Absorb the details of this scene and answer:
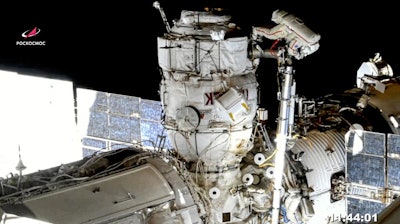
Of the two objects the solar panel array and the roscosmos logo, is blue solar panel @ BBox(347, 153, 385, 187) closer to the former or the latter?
the solar panel array

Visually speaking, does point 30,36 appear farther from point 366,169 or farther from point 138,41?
point 366,169

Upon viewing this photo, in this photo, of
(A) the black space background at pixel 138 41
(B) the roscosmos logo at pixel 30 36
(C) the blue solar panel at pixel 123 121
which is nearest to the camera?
(C) the blue solar panel at pixel 123 121

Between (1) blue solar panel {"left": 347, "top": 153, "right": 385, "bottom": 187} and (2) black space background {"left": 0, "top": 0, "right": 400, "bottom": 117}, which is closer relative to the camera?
(1) blue solar panel {"left": 347, "top": 153, "right": 385, "bottom": 187}

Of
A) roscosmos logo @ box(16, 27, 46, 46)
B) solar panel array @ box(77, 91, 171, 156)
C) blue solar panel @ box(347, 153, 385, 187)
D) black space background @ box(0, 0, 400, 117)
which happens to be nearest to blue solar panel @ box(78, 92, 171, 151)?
solar panel array @ box(77, 91, 171, 156)

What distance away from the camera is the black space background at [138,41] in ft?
50.2

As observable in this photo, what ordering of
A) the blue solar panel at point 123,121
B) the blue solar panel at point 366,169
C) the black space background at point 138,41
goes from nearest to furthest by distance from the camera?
the blue solar panel at point 366,169 < the blue solar panel at point 123,121 < the black space background at point 138,41

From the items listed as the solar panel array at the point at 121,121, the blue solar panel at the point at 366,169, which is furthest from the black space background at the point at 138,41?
the blue solar panel at the point at 366,169

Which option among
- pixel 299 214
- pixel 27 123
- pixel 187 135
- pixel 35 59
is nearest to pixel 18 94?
pixel 27 123

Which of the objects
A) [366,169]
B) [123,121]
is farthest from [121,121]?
[366,169]

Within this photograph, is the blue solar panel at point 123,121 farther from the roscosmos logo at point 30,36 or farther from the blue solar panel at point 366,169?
the roscosmos logo at point 30,36

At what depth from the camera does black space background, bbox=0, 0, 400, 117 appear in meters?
15.3

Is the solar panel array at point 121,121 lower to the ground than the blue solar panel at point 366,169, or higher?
higher

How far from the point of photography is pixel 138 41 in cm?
1770

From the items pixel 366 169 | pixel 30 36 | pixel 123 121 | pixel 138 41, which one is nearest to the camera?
pixel 366 169
